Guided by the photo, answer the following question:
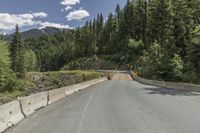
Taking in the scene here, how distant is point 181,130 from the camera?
429 inches

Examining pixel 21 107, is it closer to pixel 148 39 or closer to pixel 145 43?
pixel 148 39

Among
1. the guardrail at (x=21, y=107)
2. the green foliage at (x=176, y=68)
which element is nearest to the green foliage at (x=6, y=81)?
the green foliage at (x=176, y=68)

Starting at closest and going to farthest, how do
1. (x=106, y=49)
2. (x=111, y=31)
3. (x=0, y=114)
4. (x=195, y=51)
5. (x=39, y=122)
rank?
(x=0, y=114) → (x=39, y=122) → (x=195, y=51) → (x=106, y=49) → (x=111, y=31)

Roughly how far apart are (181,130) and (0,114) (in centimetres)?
577

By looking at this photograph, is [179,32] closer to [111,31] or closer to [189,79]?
[189,79]

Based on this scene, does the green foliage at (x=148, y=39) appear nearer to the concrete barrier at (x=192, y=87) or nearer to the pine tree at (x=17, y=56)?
the concrete barrier at (x=192, y=87)

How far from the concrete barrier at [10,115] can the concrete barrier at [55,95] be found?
8.40 metres

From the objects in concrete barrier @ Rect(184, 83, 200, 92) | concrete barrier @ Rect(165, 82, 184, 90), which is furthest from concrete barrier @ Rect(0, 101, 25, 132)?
concrete barrier @ Rect(165, 82, 184, 90)

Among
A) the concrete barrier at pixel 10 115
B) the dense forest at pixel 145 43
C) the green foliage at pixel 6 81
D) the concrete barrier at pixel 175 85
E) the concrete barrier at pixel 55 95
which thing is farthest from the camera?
the green foliage at pixel 6 81

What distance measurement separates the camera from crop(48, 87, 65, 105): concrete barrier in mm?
23866

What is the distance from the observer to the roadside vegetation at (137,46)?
189 ft

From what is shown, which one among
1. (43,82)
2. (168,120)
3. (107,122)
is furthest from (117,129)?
(43,82)

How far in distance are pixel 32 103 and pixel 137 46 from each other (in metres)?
109

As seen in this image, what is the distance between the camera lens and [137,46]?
12562cm
